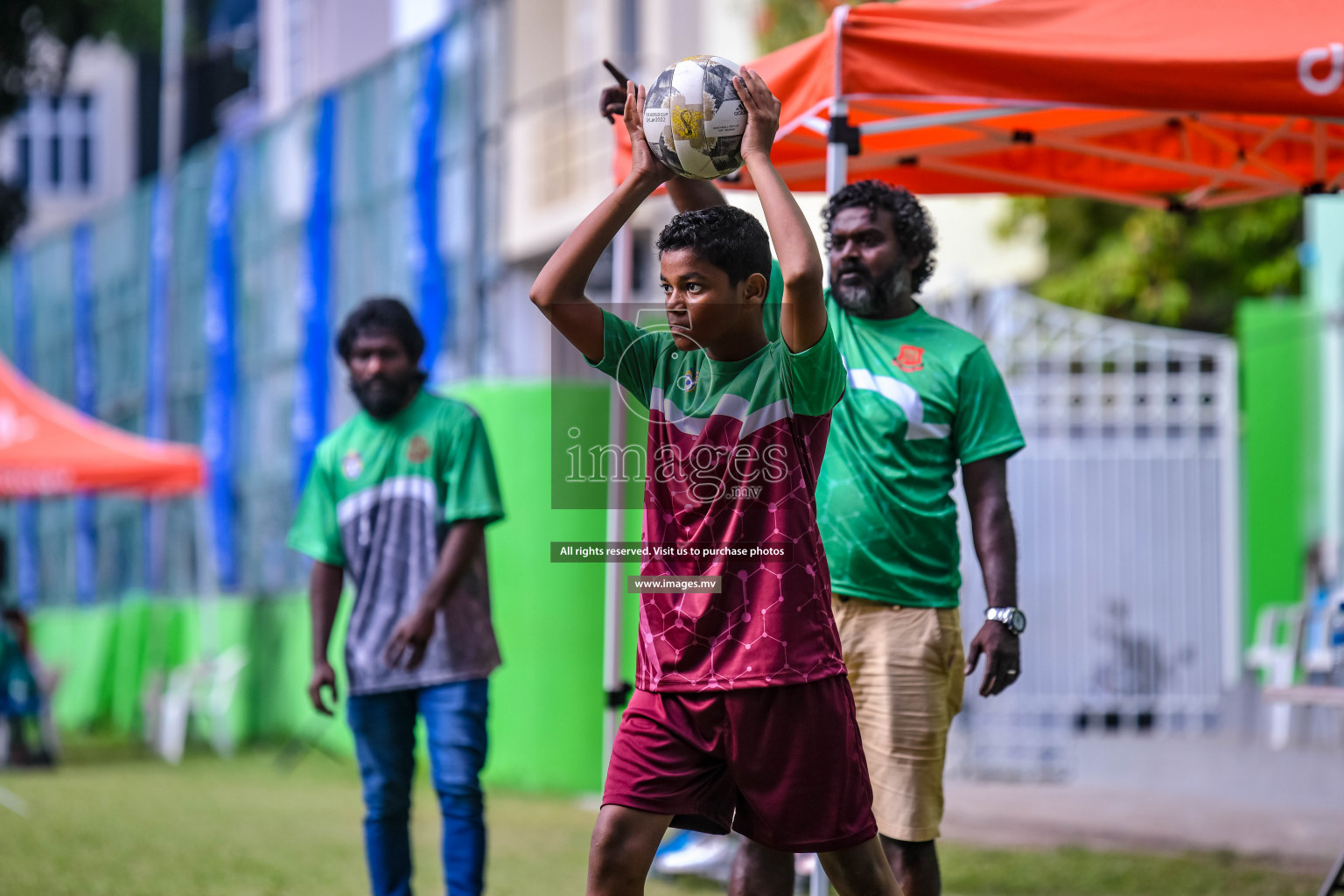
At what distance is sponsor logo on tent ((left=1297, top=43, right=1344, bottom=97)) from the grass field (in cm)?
331

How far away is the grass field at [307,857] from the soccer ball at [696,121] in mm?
3685

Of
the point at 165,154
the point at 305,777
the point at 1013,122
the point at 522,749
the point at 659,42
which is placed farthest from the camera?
the point at 165,154

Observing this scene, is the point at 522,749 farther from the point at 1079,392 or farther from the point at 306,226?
the point at 306,226

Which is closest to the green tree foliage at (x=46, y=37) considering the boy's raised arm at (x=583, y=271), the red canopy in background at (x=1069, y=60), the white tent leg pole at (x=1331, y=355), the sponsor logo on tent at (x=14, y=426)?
the sponsor logo on tent at (x=14, y=426)

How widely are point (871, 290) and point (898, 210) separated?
0.81 ft

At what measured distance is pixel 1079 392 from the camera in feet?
34.9

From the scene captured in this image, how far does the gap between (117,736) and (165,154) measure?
924 cm

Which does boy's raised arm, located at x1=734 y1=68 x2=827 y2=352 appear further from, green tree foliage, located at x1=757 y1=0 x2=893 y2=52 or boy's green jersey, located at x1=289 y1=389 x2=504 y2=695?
green tree foliage, located at x1=757 y1=0 x2=893 y2=52

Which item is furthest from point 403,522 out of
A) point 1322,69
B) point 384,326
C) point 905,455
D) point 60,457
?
point 60,457

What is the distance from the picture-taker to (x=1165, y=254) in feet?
43.6

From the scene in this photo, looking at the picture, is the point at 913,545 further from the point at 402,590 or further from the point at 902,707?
the point at 402,590

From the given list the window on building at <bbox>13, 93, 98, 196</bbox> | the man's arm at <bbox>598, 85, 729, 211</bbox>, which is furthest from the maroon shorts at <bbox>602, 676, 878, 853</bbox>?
the window on building at <bbox>13, 93, 98, 196</bbox>

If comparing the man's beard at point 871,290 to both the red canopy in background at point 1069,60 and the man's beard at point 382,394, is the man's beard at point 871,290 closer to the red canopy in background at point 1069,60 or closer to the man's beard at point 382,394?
the red canopy in background at point 1069,60

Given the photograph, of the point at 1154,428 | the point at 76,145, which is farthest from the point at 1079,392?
the point at 76,145
